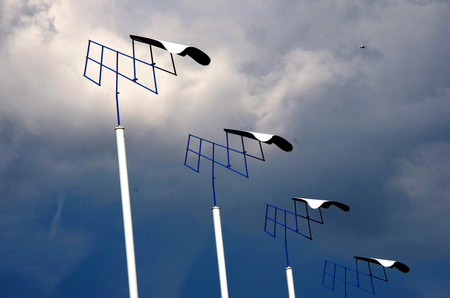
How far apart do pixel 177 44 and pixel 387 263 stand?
3038cm

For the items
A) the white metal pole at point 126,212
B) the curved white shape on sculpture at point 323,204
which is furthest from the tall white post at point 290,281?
the white metal pole at point 126,212

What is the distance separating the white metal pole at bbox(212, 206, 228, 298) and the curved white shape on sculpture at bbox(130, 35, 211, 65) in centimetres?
1148

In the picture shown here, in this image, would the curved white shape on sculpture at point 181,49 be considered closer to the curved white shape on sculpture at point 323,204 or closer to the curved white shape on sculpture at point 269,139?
the curved white shape on sculpture at point 269,139

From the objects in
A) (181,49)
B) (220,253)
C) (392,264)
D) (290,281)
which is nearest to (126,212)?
(181,49)

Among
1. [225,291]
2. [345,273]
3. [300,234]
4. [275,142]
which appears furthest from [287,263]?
[275,142]

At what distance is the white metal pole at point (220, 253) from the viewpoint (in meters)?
34.7

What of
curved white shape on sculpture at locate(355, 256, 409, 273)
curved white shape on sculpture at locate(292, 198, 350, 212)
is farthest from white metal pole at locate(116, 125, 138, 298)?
curved white shape on sculpture at locate(355, 256, 409, 273)

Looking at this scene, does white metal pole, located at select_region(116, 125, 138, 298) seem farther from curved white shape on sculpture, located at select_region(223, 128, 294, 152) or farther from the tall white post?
the tall white post

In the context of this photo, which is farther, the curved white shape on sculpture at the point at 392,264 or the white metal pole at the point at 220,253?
the curved white shape on sculpture at the point at 392,264

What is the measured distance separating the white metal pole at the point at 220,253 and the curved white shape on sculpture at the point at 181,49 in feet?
37.6

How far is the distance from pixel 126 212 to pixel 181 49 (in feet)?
31.9

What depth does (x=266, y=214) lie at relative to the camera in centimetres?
4438

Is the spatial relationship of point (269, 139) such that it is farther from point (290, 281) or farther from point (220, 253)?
point (290, 281)

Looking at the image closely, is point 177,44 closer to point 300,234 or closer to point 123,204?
point 123,204
